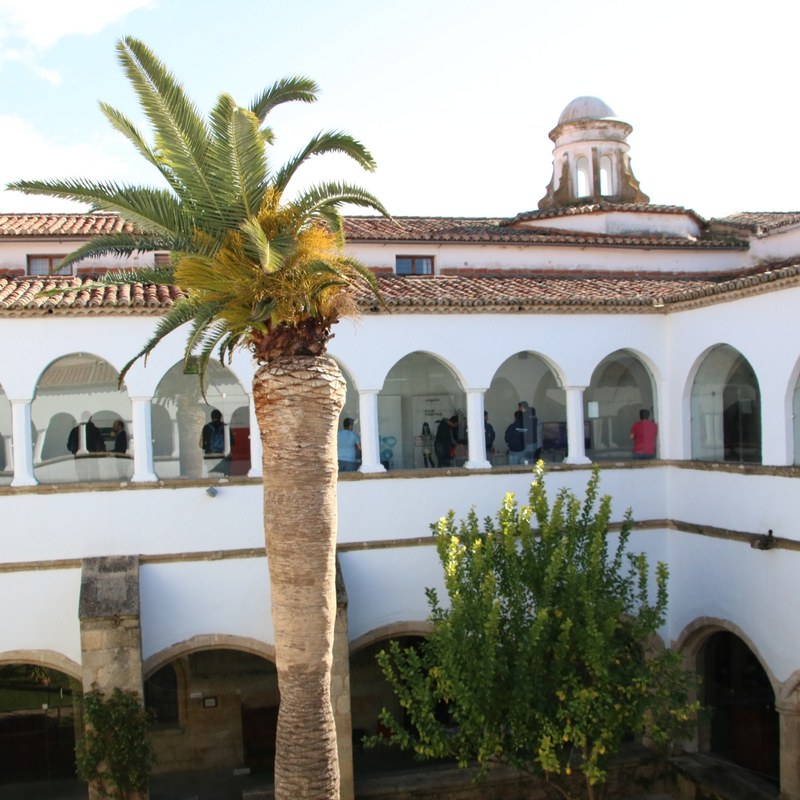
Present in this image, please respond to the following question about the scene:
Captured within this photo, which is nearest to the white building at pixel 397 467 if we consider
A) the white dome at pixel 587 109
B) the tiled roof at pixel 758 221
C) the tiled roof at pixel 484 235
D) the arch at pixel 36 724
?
the tiled roof at pixel 484 235

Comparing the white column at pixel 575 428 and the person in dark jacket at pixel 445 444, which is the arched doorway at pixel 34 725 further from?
the white column at pixel 575 428

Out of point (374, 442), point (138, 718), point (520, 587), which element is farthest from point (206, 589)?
point (520, 587)

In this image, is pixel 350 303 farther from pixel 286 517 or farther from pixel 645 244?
pixel 645 244

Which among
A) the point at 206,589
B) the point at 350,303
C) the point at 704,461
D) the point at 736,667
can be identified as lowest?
the point at 736,667

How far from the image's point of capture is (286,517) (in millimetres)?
10227

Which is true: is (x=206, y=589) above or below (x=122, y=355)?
below

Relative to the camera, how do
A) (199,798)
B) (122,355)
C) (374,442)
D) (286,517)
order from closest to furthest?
(286,517), (122,355), (374,442), (199,798)

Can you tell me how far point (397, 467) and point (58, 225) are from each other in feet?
23.7

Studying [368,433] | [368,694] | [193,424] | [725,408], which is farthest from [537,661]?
[368,694]

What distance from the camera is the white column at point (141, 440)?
49.3 ft

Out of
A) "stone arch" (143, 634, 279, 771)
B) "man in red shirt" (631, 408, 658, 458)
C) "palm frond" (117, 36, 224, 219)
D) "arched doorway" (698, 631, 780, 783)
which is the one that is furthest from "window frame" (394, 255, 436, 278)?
"palm frond" (117, 36, 224, 219)

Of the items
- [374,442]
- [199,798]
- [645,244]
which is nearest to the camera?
[374,442]

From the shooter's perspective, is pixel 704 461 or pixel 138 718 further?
pixel 704 461

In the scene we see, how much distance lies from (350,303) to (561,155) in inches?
552
